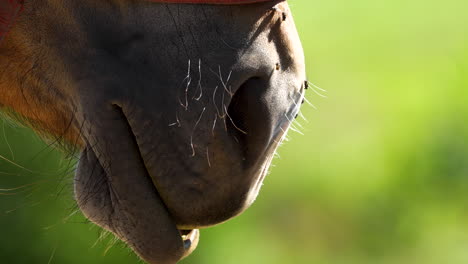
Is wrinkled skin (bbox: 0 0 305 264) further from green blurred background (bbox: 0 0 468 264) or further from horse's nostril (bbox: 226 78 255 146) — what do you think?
green blurred background (bbox: 0 0 468 264)

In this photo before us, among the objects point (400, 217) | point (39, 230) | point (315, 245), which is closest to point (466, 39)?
point (400, 217)

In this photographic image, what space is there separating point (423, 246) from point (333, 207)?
0.53m

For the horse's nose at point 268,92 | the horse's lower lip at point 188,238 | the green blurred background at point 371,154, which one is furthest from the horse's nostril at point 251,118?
the green blurred background at point 371,154

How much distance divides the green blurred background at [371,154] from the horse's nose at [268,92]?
254 cm

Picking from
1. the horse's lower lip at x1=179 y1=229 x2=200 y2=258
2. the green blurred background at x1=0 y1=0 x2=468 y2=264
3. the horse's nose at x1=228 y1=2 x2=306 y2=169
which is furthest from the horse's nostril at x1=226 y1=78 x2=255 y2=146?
the green blurred background at x1=0 y1=0 x2=468 y2=264

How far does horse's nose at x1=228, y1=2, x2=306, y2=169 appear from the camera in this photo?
1185mm

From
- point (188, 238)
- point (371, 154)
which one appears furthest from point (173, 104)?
point (371, 154)

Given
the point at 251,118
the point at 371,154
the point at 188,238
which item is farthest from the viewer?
the point at 371,154

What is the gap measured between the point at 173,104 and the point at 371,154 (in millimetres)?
3801

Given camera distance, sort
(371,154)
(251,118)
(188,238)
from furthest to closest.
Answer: (371,154)
(188,238)
(251,118)

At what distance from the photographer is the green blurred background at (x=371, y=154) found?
4504 mm

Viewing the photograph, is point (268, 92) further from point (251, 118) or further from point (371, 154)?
point (371, 154)

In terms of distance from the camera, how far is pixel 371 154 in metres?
4.89

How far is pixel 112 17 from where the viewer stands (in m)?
1.23
